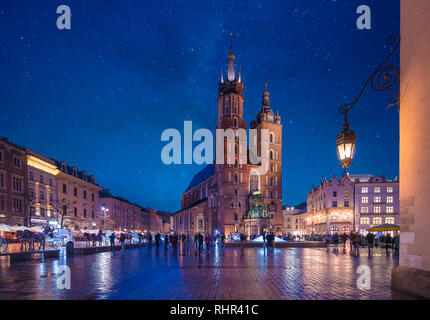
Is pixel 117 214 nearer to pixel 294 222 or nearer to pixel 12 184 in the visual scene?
pixel 12 184

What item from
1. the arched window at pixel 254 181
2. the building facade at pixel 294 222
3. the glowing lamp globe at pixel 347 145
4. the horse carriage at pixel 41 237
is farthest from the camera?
the building facade at pixel 294 222

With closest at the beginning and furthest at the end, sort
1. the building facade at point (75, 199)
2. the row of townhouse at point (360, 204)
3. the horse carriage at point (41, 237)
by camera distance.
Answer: the horse carriage at point (41, 237), the building facade at point (75, 199), the row of townhouse at point (360, 204)

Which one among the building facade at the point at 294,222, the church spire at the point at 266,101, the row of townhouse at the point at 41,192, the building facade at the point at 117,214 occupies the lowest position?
the building facade at the point at 294,222

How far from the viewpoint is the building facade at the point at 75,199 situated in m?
47.3

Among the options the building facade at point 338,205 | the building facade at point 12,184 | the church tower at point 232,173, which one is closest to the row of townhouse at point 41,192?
the building facade at point 12,184

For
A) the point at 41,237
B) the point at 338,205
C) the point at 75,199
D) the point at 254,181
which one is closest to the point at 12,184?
the point at 41,237

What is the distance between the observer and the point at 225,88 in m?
80.1

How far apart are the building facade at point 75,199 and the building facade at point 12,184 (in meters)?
5.73

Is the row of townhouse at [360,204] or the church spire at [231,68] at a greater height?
the church spire at [231,68]

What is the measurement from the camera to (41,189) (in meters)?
42.6

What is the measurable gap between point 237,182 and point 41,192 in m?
42.1

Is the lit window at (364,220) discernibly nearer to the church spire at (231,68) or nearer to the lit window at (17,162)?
the church spire at (231,68)

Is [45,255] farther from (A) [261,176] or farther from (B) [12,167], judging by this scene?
(A) [261,176]
